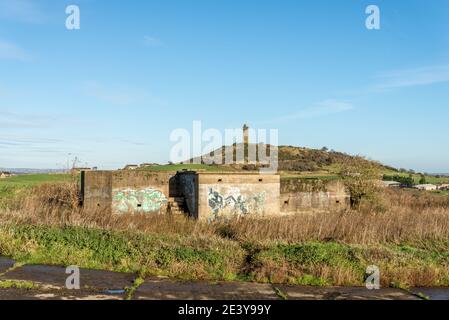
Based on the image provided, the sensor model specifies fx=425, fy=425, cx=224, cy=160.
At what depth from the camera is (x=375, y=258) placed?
10180 mm

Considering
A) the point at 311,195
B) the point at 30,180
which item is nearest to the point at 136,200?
the point at 311,195

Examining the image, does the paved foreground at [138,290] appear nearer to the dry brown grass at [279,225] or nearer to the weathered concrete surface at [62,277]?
the weathered concrete surface at [62,277]

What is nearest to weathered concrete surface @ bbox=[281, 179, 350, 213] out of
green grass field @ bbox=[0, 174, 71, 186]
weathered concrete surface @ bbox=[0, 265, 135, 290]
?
weathered concrete surface @ bbox=[0, 265, 135, 290]

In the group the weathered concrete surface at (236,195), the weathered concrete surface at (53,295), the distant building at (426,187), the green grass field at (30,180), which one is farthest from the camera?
the distant building at (426,187)

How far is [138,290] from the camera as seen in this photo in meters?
7.54

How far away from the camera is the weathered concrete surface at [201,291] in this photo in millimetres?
7285

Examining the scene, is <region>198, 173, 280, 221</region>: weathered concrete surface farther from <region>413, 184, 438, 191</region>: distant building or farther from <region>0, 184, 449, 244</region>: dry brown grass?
<region>413, 184, 438, 191</region>: distant building

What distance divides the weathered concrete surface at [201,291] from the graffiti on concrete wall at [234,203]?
891 centimetres

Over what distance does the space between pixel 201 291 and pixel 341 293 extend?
8.61 feet

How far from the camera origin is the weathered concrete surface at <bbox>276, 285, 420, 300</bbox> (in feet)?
25.0

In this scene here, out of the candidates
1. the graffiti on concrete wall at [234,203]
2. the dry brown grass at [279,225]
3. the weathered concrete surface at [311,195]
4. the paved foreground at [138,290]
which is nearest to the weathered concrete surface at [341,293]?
the paved foreground at [138,290]
